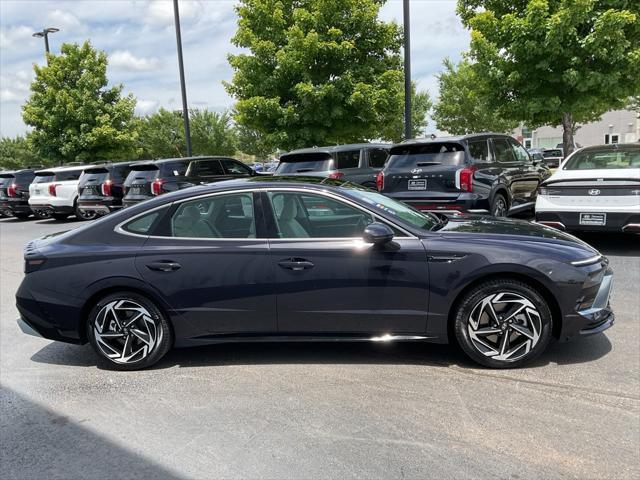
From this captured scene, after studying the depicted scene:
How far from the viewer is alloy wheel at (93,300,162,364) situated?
4.12m

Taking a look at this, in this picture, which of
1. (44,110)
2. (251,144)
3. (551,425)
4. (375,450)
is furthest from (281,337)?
(251,144)

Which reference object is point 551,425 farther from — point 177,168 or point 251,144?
point 251,144

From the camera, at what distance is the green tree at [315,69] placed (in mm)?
14805

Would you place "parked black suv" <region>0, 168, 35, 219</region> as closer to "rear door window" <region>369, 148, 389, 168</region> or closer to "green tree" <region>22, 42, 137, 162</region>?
"green tree" <region>22, 42, 137, 162</region>

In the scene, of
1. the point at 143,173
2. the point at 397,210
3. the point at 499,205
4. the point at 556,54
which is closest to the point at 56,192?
the point at 143,173

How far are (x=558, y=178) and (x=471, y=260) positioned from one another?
14.8 ft

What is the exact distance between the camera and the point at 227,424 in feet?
10.8

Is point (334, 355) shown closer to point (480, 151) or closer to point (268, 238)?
point (268, 238)

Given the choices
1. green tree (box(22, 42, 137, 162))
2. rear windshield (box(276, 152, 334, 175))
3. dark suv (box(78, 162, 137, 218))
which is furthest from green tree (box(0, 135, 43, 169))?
rear windshield (box(276, 152, 334, 175))

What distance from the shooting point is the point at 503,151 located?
30.2 ft

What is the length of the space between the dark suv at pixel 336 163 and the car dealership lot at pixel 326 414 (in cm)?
658

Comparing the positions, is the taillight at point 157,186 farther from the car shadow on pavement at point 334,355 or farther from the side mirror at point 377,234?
the side mirror at point 377,234

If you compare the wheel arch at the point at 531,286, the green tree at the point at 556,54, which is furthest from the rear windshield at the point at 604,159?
the wheel arch at the point at 531,286

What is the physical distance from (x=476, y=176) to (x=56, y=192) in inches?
520
